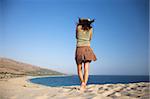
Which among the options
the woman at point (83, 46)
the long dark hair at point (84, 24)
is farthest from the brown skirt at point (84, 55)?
the long dark hair at point (84, 24)

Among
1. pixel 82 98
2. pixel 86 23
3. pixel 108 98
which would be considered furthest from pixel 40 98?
pixel 86 23

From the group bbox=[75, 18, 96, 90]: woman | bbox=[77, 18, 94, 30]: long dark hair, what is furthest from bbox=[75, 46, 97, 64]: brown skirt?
bbox=[77, 18, 94, 30]: long dark hair

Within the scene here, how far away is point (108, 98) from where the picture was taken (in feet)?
9.20

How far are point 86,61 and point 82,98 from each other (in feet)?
4.16

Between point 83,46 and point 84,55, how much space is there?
0.59ft

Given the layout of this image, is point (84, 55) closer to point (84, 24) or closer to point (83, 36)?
point (83, 36)

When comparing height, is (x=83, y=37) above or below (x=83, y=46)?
above

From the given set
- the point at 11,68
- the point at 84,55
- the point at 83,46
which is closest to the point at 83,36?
the point at 83,46

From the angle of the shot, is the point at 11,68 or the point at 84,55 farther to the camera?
the point at 11,68

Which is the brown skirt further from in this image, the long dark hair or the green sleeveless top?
the long dark hair

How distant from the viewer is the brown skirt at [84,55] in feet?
13.1

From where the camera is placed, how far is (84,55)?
3986mm

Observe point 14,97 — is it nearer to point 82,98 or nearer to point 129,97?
point 82,98

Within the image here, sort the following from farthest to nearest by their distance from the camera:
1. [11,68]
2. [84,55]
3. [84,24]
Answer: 1. [11,68]
2. [84,24]
3. [84,55]
